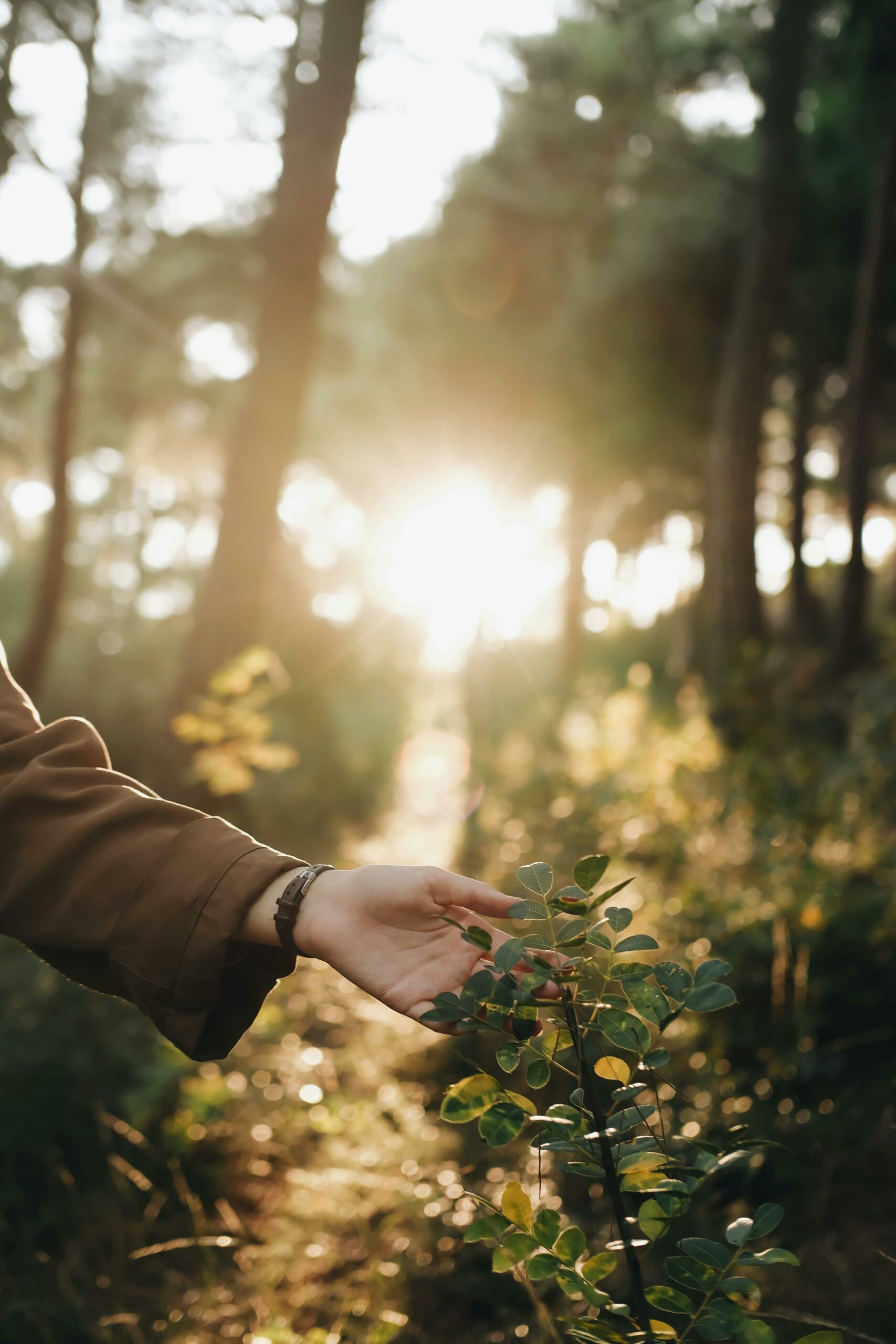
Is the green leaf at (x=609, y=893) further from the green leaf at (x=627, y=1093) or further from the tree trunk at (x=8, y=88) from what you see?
the tree trunk at (x=8, y=88)

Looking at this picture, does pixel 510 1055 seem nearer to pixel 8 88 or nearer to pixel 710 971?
pixel 710 971

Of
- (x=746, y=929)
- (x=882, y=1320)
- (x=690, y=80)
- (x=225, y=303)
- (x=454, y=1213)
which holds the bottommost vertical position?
(x=454, y=1213)

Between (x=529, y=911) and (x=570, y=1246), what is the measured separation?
42cm

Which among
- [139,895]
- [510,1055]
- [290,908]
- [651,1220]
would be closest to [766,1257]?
[651,1220]

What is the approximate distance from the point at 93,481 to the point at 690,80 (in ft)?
69.3

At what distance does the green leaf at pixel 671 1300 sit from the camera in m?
1.05

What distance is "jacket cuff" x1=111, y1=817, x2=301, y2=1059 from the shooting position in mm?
1254

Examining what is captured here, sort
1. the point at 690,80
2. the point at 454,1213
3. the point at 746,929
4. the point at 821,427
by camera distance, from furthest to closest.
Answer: the point at 821,427 → the point at 690,80 → the point at 746,929 → the point at 454,1213

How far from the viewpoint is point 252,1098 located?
358cm

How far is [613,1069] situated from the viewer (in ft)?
3.84

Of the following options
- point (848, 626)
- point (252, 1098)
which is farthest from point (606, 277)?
point (252, 1098)

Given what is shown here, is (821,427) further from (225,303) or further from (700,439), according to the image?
(225,303)

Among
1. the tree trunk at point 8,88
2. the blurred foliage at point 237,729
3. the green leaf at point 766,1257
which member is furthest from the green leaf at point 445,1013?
the tree trunk at point 8,88

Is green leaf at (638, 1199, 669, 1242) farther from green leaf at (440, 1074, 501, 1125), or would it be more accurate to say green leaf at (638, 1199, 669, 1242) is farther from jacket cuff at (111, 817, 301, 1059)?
jacket cuff at (111, 817, 301, 1059)
